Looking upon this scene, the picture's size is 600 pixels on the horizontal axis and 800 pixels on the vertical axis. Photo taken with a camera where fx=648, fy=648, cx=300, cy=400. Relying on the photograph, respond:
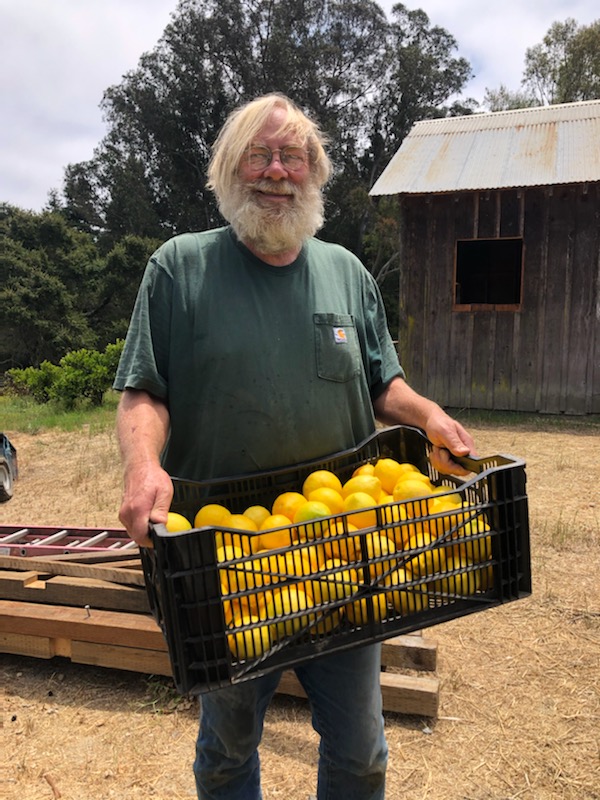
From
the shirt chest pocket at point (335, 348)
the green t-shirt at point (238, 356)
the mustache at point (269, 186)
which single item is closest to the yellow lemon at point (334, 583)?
the green t-shirt at point (238, 356)

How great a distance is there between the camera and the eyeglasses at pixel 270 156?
194 cm

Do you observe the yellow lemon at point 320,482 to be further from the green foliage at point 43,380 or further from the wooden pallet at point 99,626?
the green foliage at point 43,380

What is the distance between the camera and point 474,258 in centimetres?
1338

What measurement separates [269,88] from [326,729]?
33278mm

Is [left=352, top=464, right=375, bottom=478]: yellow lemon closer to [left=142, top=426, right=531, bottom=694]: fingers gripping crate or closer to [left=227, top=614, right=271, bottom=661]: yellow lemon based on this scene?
[left=142, top=426, right=531, bottom=694]: fingers gripping crate

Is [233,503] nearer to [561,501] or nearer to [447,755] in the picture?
[447,755]

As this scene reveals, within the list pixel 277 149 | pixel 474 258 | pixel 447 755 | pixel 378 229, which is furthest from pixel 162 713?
pixel 378 229

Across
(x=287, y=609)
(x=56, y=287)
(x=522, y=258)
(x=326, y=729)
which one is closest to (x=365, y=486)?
(x=287, y=609)

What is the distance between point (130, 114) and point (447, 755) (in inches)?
1361

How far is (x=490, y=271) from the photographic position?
13.5 meters

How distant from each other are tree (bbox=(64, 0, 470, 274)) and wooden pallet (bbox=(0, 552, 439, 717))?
2737 centimetres

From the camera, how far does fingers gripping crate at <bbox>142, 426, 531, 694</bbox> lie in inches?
51.1

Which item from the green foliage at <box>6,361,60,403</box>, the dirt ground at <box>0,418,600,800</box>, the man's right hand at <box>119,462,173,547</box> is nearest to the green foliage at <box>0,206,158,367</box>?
the green foliage at <box>6,361,60,403</box>

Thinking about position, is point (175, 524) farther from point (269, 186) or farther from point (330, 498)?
point (269, 186)
